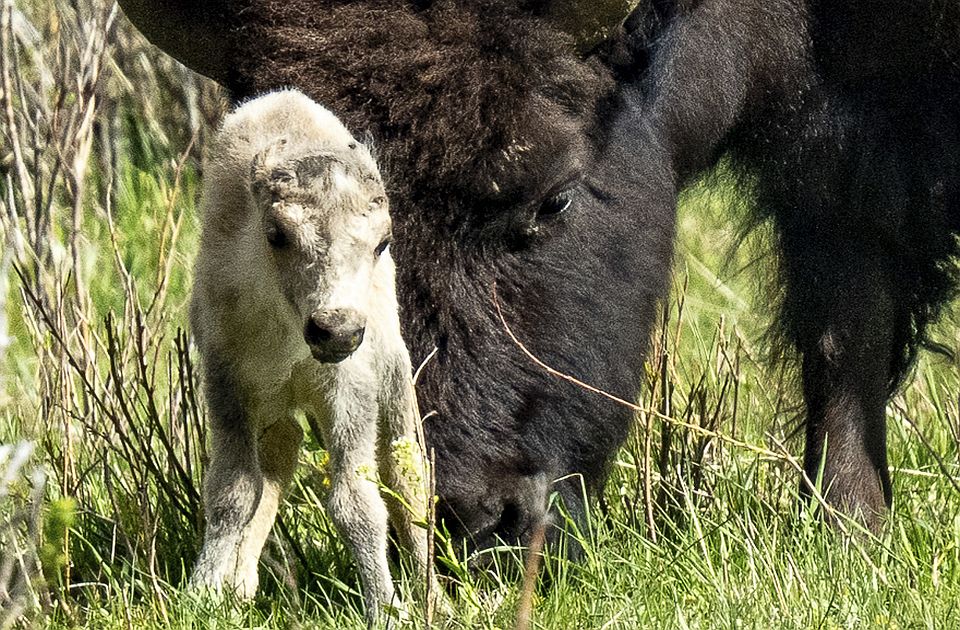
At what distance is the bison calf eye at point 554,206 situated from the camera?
12.9 feet

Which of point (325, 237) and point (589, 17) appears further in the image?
point (589, 17)

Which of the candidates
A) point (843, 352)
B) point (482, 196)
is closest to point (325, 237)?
point (482, 196)

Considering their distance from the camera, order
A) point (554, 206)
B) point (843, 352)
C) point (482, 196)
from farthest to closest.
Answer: point (843, 352), point (554, 206), point (482, 196)

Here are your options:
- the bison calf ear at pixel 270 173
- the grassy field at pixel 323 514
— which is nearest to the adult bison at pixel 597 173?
the grassy field at pixel 323 514

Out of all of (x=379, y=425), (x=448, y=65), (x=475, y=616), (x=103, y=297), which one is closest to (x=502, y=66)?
(x=448, y=65)

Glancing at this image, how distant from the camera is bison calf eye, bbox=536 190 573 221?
155 inches

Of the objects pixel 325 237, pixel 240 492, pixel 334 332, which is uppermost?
pixel 325 237

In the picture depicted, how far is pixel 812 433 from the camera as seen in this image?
498 cm

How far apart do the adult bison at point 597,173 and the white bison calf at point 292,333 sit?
0.56 m

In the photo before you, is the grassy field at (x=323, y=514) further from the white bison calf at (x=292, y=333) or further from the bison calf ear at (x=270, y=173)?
the bison calf ear at (x=270, y=173)

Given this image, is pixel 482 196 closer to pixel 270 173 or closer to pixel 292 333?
pixel 292 333

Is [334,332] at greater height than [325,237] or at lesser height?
lesser

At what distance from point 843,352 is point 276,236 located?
109 inches

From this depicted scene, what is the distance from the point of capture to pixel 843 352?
16.2 feet
